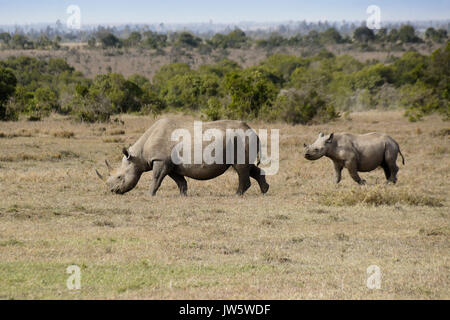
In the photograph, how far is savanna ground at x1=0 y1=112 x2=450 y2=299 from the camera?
7.14 meters

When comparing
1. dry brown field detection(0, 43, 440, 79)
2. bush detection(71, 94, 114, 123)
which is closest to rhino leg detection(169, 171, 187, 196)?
bush detection(71, 94, 114, 123)

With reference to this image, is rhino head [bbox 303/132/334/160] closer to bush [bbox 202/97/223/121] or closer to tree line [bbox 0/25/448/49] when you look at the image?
bush [bbox 202/97/223/121]

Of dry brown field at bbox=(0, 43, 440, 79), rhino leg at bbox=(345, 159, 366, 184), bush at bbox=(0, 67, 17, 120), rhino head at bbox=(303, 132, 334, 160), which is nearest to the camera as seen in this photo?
rhino leg at bbox=(345, 159, 366, 184)

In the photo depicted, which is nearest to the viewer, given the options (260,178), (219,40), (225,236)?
(225,236)

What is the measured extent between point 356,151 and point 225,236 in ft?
20.3

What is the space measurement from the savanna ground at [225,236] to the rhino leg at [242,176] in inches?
6.9

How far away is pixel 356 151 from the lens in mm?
15023

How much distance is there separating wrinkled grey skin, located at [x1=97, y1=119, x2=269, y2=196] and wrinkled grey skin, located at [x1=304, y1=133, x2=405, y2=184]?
6.73ft

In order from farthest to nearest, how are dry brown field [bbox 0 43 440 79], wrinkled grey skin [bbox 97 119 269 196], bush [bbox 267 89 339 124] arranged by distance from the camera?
dry brown field [bbox 0 43 440 79], bush [bbox 267 89 339 124], wrinkled grey skin [bbox 97 119 269 196]

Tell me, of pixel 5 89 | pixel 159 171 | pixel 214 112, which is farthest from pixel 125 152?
pixel 5 89

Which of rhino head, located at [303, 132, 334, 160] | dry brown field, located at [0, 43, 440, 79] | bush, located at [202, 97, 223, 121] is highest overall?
dry brown field, located at [0, 43, 440, 79]

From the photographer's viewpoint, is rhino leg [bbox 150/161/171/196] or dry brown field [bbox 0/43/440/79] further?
dry brown field [bbox 0/43/440/79]

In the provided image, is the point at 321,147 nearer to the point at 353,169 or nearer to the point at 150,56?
the point at 353,169
